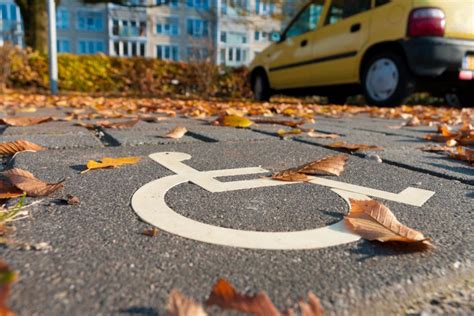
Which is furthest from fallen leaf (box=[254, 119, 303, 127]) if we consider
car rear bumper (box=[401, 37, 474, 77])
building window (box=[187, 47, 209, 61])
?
building window (box=[187, 47, 209, 61])

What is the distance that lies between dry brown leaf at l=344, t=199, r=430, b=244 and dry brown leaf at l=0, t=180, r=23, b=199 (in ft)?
2.71

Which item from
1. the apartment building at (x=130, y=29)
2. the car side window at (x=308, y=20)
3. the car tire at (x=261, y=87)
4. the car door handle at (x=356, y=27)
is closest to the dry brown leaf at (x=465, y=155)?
the car door handle at (x=356, y=27)

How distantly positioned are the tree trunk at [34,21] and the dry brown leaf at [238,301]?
1473cm

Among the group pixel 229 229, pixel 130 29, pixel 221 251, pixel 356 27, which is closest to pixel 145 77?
pixel 356 27

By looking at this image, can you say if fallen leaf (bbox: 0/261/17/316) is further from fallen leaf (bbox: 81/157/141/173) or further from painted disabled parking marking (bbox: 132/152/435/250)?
fallen leaf (bbox: 81/157/141/173)

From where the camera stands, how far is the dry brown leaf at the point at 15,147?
1.63 metres

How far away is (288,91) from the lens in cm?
791

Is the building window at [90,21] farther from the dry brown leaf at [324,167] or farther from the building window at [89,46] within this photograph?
the dry brown leaf at [324,167]

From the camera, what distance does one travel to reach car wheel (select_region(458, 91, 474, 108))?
704 cm

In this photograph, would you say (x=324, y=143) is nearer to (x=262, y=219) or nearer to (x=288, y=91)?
(x=262, y=219)

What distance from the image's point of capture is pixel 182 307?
0.55 m

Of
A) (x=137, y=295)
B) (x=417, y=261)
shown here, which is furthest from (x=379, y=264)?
(x=137, y=295)

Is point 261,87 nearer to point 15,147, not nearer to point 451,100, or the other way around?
point 451,100

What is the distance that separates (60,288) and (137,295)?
118 millimetres
